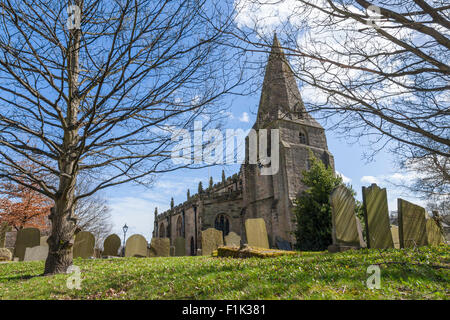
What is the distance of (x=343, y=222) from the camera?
24.9 feet

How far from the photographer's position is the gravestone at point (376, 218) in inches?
288

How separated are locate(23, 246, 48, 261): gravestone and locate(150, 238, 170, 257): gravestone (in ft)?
13.4

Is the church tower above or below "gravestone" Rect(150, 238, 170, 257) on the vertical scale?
above

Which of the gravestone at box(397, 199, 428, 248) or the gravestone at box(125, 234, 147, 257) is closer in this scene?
the gravestone at box(397, 199, 428, 248)

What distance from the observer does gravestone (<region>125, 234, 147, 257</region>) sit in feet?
37.4

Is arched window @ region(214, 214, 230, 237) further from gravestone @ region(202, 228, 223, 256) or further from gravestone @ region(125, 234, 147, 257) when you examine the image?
gravestone @ region(125, 234, 147, 257)

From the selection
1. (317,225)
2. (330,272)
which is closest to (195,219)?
(317,225)

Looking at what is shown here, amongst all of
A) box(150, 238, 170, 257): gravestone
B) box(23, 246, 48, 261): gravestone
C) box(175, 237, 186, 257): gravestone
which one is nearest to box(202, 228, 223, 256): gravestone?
box(150, 238, 170, 257): gravestone

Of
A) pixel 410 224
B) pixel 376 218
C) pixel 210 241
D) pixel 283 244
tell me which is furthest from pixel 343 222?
pixel 283 244

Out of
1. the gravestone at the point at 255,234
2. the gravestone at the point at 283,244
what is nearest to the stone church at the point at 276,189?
the gravestone at the point at 283,244

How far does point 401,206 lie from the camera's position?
7.41m

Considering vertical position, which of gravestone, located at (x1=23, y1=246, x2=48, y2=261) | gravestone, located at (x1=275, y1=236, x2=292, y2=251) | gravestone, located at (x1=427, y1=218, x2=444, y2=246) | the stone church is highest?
the stone church

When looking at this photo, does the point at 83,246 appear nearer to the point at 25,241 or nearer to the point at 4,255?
the point at 25,241

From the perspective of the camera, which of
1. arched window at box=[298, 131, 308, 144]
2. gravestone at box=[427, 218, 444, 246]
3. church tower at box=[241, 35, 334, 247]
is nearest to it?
gravestone at box=[427, 218, 444, 246]
